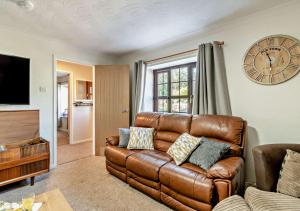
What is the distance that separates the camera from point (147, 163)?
208cm

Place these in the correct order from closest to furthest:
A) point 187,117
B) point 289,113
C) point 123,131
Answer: point 289,113, point 187,117, point 123,131

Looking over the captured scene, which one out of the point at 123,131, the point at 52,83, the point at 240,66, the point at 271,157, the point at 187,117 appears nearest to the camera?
the point at 271,157

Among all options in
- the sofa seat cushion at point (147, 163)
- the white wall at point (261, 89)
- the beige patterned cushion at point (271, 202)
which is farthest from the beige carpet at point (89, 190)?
the white wall at point (261, 89)

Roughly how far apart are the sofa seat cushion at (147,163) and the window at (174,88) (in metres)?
1.34

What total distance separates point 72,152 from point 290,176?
4.08 m

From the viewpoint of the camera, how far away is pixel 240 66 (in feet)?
7.87

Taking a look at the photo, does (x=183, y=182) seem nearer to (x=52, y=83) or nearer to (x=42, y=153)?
(x=42, y=153)

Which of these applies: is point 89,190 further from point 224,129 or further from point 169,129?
point 224,129

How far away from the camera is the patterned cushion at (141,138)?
2.68 metres

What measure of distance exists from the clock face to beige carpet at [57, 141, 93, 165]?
3649 millimetres

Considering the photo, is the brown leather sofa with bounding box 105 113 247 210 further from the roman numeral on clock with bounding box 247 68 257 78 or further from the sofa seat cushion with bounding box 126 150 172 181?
the roman numeral on clock with bounding box 247 68 257 78

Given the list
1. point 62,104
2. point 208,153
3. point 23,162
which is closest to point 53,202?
point 23,162

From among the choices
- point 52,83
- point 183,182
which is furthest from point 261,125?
point 52,83

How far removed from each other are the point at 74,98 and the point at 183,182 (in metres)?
4.40
